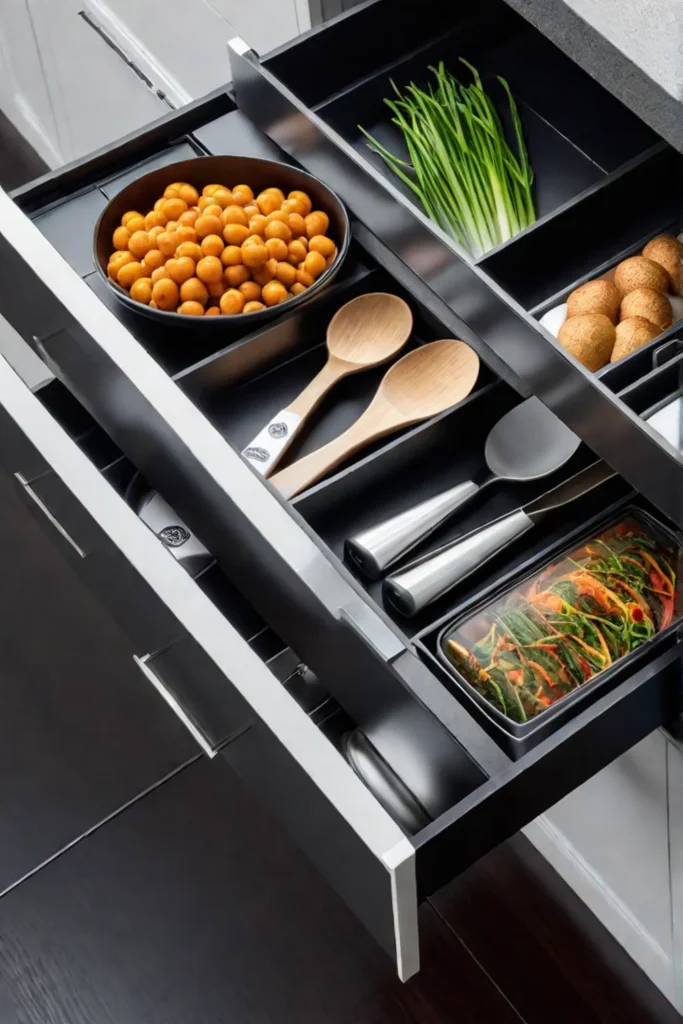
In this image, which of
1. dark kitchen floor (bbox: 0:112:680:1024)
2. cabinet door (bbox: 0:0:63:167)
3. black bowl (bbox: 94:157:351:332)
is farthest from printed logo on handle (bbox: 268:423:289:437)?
cabinet door (bbox: 0:0:63:167)

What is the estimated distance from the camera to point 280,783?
1.08 m

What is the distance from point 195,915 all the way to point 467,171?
1.05 metres

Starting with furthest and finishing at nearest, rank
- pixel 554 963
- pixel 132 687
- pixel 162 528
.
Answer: pixel 132 687 → pixel 554 963 → pixel 162 528

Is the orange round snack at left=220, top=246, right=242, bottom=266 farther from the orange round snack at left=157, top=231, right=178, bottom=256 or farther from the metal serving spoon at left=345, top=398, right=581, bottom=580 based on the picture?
the metal serving spoon at left=345, top=398, right=581, bottom=580

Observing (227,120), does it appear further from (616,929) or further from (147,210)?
(616,929)

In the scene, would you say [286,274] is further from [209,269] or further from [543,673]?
[543,673]

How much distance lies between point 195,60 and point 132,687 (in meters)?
0.91

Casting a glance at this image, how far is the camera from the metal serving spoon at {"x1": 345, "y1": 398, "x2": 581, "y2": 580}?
116cm

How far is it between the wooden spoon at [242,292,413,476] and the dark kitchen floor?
78 centimetres

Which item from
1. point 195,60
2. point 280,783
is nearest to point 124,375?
point 280,783

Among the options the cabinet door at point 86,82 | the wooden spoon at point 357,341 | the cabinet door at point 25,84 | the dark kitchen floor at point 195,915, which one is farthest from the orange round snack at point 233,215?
the cabinet door at point 25,84

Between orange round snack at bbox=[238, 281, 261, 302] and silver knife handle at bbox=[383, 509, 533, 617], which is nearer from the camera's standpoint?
silver knife handle at bbox=[383, 509, 533, 617]

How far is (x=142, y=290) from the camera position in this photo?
127 centimetres

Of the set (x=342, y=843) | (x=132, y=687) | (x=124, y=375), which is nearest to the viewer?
(x=342, y=843)
